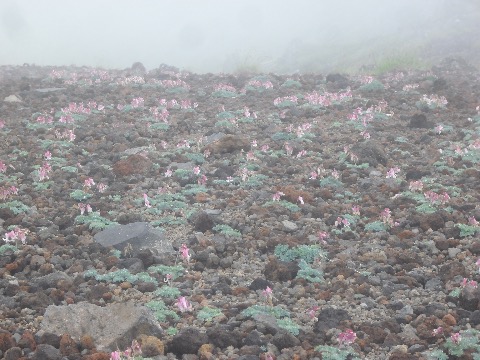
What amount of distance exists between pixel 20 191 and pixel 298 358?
6.28 m

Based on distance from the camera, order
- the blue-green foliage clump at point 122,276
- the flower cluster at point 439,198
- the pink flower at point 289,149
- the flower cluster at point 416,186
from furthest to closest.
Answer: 1. the pink flower at point 289,149
2. the flower cluster at point 416,186
3. the flower cluster at point 439,198
4. the blue-green foliage clump at point 122,276

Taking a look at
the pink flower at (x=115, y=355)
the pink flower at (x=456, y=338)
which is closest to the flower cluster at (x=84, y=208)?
the pink flower at (x=115, y=355)

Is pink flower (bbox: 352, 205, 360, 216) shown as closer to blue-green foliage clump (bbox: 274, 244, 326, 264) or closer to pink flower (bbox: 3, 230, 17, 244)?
blue-green foliage clump (bbox: 274, 244, 326, 264)

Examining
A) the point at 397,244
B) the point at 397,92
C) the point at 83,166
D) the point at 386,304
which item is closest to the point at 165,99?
the point at 83,166

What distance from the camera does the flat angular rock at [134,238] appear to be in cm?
817

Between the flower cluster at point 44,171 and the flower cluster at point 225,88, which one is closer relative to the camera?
the flower cluster at point 44,171

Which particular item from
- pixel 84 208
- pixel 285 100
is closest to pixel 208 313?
pixel 84 208

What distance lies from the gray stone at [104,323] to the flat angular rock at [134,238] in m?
1.81

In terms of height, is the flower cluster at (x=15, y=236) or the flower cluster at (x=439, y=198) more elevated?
the flower cluster at (x=15, y=236)

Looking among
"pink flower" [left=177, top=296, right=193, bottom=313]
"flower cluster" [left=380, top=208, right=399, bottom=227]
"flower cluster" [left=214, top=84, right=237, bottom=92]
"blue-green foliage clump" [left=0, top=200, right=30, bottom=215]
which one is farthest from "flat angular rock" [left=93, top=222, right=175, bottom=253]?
"flower cluster" [left=214, top=84, right=237, bottom=92]

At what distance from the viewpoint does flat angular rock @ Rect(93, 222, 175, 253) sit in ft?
26.8

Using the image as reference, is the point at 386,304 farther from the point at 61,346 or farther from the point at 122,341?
the point at 61,346

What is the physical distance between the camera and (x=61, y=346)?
18.6 ft

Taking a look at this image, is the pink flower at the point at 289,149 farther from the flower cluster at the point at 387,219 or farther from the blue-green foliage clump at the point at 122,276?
the blue-green foliage clump at the point at 122,276
